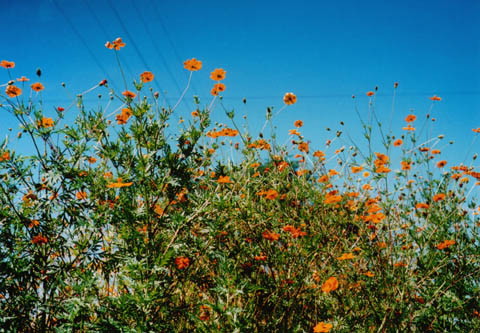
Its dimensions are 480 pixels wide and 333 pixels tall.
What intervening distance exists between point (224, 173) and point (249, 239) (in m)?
0.44

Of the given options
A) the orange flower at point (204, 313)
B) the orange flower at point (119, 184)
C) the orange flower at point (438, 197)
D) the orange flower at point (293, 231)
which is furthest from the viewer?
the orange flower at point (438, 197)

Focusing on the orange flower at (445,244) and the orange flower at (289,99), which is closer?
the orange flower at (445,244)

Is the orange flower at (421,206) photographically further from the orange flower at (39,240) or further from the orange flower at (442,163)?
the orange flower at (39,240)

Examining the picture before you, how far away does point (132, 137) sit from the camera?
1.82 meters

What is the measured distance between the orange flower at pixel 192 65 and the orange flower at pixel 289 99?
786 millimetres

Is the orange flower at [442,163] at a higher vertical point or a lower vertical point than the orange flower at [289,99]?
lower

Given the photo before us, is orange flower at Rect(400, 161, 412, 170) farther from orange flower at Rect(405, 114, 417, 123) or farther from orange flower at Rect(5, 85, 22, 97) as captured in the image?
orange flower at Rect(5, 85, 22, 97)

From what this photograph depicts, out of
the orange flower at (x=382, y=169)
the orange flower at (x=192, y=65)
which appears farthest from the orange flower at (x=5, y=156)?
the orange flower at (x=382, y=169)

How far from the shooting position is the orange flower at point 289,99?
260cm

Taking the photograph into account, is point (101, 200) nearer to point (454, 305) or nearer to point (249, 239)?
point (249, 239)

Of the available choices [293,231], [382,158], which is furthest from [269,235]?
[382,158]

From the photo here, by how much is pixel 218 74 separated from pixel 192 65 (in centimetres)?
27

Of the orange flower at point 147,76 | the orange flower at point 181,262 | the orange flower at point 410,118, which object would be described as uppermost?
the orange flower at point 410,118

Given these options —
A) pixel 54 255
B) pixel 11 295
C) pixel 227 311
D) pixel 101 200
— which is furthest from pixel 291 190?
pixel 11 295
